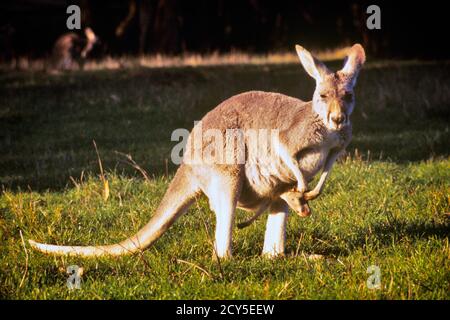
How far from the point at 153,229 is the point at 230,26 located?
658 inches

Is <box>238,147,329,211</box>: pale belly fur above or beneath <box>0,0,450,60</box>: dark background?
beneath

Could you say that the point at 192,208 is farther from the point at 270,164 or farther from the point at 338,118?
the point at 338,118

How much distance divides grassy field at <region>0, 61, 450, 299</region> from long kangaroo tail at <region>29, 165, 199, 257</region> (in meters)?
0.08

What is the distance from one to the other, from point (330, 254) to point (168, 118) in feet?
20.8

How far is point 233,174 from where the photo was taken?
14.3ft

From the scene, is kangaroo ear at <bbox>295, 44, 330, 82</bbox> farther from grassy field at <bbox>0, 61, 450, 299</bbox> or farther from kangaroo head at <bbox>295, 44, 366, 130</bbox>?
grassy field at <bbox>0, 61, 450, 299</bbox>

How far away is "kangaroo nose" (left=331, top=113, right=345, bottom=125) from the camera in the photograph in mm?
3977

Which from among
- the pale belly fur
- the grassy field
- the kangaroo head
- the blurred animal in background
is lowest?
the grassy field

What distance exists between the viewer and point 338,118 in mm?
3984

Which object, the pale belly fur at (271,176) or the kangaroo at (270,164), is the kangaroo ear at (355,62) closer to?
the kangaroo at (270,164)

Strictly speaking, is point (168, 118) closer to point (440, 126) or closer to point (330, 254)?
point (440, 126)

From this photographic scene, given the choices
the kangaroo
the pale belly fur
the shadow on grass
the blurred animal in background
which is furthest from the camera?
the blurred animal in background

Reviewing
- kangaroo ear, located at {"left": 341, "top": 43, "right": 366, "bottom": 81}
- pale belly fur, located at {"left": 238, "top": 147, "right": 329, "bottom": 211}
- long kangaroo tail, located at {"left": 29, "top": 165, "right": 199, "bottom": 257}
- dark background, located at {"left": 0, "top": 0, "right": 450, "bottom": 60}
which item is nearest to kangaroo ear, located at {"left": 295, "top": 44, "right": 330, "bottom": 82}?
kangaroo ear, located at {"left": 341, "top": 43, "right": 366, "bottom": 81}

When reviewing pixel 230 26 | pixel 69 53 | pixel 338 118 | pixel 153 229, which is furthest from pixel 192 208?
pixel 230 26
